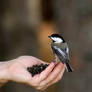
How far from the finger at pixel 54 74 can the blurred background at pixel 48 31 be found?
1.95m

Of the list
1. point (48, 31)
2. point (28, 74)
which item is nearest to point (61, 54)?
point (28, 74)

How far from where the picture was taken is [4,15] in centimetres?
523

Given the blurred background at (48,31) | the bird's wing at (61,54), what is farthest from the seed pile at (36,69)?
the blurred background at (48,31)

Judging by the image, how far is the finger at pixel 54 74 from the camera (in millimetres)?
2873

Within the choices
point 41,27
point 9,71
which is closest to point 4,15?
point 41,27

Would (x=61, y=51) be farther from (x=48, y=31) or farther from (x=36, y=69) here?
(x=48, y=31)

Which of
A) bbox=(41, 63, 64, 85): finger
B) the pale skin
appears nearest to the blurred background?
the pale skin

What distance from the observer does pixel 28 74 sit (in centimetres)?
289

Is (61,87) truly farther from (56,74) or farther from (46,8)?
(56,74)

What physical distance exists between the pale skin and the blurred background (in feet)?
6.02

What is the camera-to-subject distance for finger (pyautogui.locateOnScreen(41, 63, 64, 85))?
9.43ft

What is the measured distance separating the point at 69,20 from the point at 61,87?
764 mm

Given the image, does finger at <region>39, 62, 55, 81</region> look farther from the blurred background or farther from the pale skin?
the blurred background

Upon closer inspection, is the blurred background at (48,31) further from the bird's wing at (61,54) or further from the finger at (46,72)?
the finger at (46,72)
